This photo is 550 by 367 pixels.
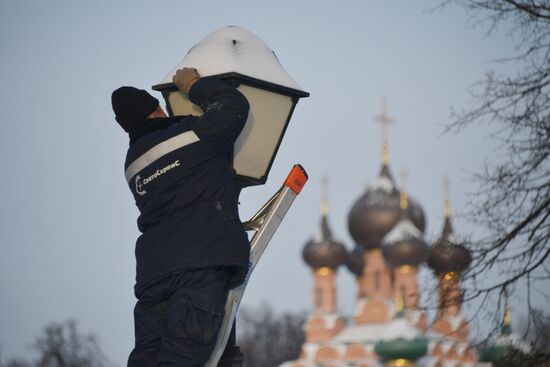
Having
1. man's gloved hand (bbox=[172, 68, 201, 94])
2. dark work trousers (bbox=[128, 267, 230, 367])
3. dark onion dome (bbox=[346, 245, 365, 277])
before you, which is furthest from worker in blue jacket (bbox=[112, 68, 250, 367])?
dark onion dome (bbox=[346, 245, 365, 277])

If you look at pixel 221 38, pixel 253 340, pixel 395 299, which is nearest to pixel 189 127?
pixel 221 38

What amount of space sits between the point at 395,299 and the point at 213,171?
47802 millimetres

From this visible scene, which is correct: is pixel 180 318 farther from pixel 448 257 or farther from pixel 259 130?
pixel 448 257

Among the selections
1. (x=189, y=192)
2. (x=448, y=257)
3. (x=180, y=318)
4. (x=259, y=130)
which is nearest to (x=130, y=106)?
(x=189, y=192)

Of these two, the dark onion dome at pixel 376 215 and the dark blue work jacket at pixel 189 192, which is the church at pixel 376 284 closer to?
the dark onion dome at pixel 376 215

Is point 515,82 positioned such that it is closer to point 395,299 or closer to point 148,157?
point 148,157

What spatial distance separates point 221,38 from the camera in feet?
17.7

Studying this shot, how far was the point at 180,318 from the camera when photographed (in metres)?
4.40

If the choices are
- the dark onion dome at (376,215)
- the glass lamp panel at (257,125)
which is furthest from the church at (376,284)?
the glass lamp panel at (257,125)

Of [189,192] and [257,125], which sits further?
[257,125]

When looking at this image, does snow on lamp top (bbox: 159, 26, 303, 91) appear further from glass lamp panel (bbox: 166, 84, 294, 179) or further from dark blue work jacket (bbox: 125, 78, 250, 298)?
dark blue work jacket (bbox: 125, 78, 250, 298)

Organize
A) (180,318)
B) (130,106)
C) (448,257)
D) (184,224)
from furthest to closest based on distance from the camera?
(448,257), (130,106), (184,224), (180,318)

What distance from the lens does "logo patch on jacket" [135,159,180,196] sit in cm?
465

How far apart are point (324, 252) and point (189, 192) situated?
49642 millimetres
